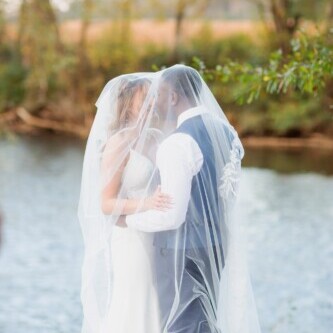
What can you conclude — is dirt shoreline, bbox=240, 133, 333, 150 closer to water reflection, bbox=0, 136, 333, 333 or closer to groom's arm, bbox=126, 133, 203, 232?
water reflection, bbox=0, 136, 333, 333

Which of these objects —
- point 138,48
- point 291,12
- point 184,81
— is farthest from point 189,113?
point 138,48

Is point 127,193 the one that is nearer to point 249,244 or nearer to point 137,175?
point 137,175

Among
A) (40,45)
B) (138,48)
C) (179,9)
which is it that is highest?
(179,9)

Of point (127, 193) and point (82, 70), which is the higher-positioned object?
point (127, 193)

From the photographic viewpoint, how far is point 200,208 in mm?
3842

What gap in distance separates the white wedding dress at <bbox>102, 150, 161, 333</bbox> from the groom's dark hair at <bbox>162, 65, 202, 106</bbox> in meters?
0.35

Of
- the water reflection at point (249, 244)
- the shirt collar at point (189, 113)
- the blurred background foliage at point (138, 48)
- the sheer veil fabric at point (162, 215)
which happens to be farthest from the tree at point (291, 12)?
the shirt collar at point (189, 113)

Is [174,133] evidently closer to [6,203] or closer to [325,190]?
[6,203]

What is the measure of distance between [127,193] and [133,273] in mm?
362

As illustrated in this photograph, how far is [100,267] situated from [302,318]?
3.46 m

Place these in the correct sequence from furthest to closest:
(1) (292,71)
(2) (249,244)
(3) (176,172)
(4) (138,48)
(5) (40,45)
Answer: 1. (4) (138,48)
2. (5) (40,45)
3. (2) (249,244)
4. (1) (292,71)
5. (3) (176,172)

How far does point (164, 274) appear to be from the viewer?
12.7 ft

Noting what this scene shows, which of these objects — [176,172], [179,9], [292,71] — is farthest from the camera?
[179,9]

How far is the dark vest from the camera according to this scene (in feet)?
12.4
